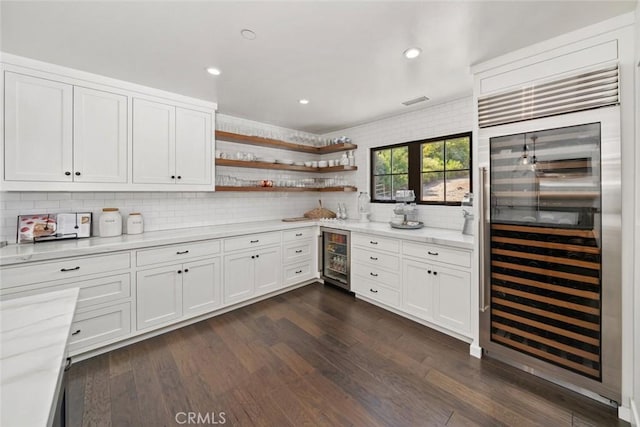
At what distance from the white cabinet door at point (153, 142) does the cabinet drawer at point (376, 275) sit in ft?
8.11

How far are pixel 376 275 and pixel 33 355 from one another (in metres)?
2.91

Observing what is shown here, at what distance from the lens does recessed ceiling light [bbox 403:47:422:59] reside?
6.66ft

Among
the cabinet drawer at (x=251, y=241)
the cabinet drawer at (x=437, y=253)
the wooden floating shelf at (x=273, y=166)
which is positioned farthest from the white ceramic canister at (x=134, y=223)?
the cabinet drawer at (x=437, y=253)

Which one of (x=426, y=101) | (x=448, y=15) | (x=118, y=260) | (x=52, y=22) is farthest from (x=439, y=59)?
(x=118, y=260)

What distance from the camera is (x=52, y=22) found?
1.71m

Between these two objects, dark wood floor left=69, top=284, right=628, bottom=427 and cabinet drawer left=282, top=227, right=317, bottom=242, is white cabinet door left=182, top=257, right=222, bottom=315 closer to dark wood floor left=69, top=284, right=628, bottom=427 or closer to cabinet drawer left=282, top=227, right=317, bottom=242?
dark wood floor left=69, top=284, right=628, bottom=427

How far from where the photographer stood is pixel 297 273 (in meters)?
3.80

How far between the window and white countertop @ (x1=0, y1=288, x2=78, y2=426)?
3.46 meters

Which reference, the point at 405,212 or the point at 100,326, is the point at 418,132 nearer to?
the point at 405,212

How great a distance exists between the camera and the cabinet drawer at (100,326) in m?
2.17

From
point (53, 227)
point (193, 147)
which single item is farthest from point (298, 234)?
point (53, 227)

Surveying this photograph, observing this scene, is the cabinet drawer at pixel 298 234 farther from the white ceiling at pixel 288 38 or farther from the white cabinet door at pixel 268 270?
the white ceiling at pixel 288 38

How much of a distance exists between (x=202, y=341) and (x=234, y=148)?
8.26ft

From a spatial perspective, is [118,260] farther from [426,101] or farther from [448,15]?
[426,101]
